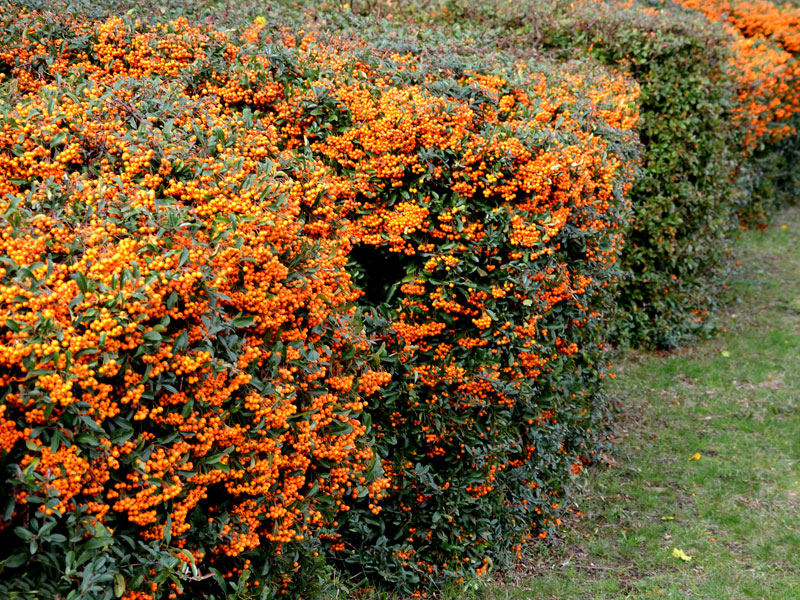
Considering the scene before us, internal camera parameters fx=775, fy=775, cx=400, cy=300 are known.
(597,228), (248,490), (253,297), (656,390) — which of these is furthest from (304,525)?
(656,390)

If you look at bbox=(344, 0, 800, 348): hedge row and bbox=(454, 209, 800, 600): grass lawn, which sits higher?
bbox=(344, 0, 800, 348): hedge row

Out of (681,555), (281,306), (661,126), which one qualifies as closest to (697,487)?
(681,555)

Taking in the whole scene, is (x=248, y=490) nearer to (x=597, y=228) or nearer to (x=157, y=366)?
(x=157, y=366)

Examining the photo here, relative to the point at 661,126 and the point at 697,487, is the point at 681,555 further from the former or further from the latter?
the point at 661,126

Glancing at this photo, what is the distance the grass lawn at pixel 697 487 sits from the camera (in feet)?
15.5

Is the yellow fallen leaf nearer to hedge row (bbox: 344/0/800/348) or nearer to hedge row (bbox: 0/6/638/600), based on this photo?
hedge row (bbox: 0/6/638/600)

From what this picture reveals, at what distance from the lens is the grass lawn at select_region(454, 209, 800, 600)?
15.5ft

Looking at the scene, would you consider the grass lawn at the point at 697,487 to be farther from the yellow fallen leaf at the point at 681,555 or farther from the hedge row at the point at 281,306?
the hedge row at the point at 281,306

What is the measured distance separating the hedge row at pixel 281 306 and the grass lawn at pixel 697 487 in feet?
1.12

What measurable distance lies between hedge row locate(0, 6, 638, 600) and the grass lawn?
1.12ft

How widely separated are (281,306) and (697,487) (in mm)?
4059


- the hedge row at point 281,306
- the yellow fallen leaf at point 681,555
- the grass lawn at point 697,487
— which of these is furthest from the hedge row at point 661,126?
the yellow fallen leaf at point 681,555

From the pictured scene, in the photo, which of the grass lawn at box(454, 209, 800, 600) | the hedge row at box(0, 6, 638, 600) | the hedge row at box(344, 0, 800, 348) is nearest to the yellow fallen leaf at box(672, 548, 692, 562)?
the grass lawn at box(454, 209, 800, 600)

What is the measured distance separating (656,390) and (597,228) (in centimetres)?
293
